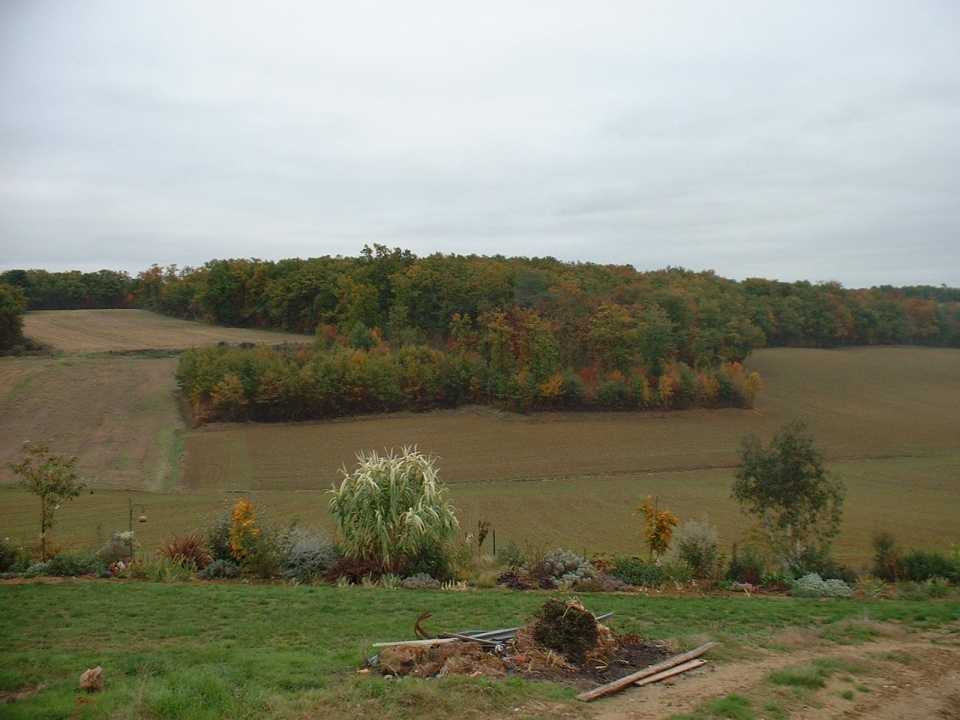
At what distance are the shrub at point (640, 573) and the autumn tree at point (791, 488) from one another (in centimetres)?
463

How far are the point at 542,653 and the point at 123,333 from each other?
62176mm

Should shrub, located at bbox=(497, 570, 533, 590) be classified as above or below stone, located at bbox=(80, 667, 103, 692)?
below

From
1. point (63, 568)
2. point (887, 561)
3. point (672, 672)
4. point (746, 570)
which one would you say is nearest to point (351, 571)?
point (63, 568)

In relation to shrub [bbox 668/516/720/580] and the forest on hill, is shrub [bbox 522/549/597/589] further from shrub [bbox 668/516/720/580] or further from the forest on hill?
the forest on hill

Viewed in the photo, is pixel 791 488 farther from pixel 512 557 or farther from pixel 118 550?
pixel 118 550

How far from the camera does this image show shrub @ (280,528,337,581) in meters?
13.9

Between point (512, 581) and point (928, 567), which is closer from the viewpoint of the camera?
point (512, 581)

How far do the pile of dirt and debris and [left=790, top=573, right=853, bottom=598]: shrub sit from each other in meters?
6.09

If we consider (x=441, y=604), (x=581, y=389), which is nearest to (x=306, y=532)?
(x=441, y=604)

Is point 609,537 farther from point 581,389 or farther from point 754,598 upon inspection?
point 581,389

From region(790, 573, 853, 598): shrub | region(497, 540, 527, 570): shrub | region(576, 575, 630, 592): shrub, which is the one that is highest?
region(790, 573, 853, 598): shrub

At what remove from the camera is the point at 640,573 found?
14.6 m

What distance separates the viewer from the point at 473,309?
64750 millimetres

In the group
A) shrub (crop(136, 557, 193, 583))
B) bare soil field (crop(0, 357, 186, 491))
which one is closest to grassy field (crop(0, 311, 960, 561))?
bare soil field (crop(0, 357, 186, 491))
